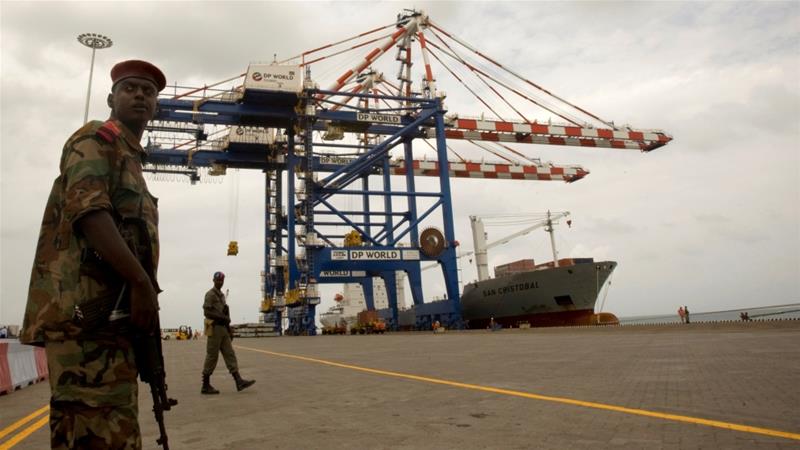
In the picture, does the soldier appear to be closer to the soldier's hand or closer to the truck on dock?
the soldier's hand

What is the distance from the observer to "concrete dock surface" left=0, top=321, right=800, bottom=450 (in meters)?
3.42

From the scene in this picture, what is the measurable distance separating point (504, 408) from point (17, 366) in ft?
30.0

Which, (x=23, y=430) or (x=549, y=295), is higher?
(x=549, y=295)

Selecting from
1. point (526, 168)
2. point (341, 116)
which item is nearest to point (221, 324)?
point (341, 116)

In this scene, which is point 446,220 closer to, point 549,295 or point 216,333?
point 549,295

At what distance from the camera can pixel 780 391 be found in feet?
14.9

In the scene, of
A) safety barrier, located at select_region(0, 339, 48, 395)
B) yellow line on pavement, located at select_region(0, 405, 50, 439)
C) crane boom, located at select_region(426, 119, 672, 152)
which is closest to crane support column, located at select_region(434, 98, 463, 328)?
crane boom, located at select_region(426, 119, 672, 152)

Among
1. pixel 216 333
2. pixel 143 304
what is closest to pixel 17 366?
pixel 216 333

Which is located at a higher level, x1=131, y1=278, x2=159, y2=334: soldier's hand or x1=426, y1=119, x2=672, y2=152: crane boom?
x1=426, y1=119, x2=672, y2=152: crane boom

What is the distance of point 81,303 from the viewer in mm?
1854

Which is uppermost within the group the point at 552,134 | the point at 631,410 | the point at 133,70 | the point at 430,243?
the point at 552,134

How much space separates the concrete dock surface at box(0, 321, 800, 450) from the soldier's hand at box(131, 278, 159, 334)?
204 centimetres

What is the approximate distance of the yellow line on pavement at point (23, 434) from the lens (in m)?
4.07

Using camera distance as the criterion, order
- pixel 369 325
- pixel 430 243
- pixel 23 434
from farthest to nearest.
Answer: pixel 369 325, pixel 430 243, pixel 23 434
